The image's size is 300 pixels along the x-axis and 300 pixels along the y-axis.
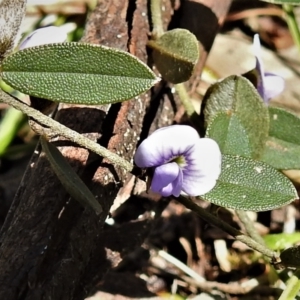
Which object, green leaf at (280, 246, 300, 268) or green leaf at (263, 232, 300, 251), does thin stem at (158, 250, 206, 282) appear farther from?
green leaf at (280, 246, 300, 268)

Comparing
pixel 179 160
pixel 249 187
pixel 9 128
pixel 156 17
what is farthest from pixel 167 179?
pixel 9 128

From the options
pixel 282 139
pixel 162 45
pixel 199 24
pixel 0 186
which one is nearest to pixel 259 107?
pixel 282 139

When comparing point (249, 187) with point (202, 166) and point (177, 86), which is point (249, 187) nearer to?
point (202, 166)

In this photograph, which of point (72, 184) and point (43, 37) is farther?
point (43, 37)

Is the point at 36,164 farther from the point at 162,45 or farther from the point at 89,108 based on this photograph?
the point at 162,45

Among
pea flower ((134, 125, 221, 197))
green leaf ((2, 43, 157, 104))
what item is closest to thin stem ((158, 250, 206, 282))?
pea flower ((134, 125, 221, 197))
